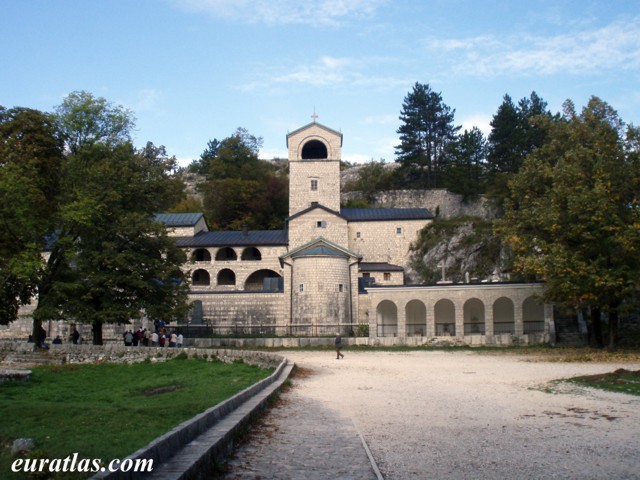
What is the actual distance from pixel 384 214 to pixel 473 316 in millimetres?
16663

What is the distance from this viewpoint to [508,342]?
32.0 m

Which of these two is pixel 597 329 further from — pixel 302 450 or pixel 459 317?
pixel 302 450

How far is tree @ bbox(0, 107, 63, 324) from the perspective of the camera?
24.9 meters

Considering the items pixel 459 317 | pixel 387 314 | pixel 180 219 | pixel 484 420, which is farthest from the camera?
pixel 180 219

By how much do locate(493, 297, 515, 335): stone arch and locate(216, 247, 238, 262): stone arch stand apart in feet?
75.1

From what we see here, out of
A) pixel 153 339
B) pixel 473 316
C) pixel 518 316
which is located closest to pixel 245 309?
pixel 153 339

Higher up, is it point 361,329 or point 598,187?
point 598,187

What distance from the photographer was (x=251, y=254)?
2100 inches

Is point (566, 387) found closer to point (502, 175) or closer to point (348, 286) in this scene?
point (348, 286)

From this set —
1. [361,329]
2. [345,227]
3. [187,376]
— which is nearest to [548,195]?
[361,329]

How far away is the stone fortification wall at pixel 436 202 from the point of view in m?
55.8

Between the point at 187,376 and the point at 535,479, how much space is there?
15019 millimetres

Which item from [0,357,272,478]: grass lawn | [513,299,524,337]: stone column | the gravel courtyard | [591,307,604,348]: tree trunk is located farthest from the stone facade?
the gravel courtyard

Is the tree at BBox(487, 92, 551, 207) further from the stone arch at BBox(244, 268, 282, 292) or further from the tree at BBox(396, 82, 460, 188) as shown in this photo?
the stone arch at BBox(244, 268, 282, 292)
